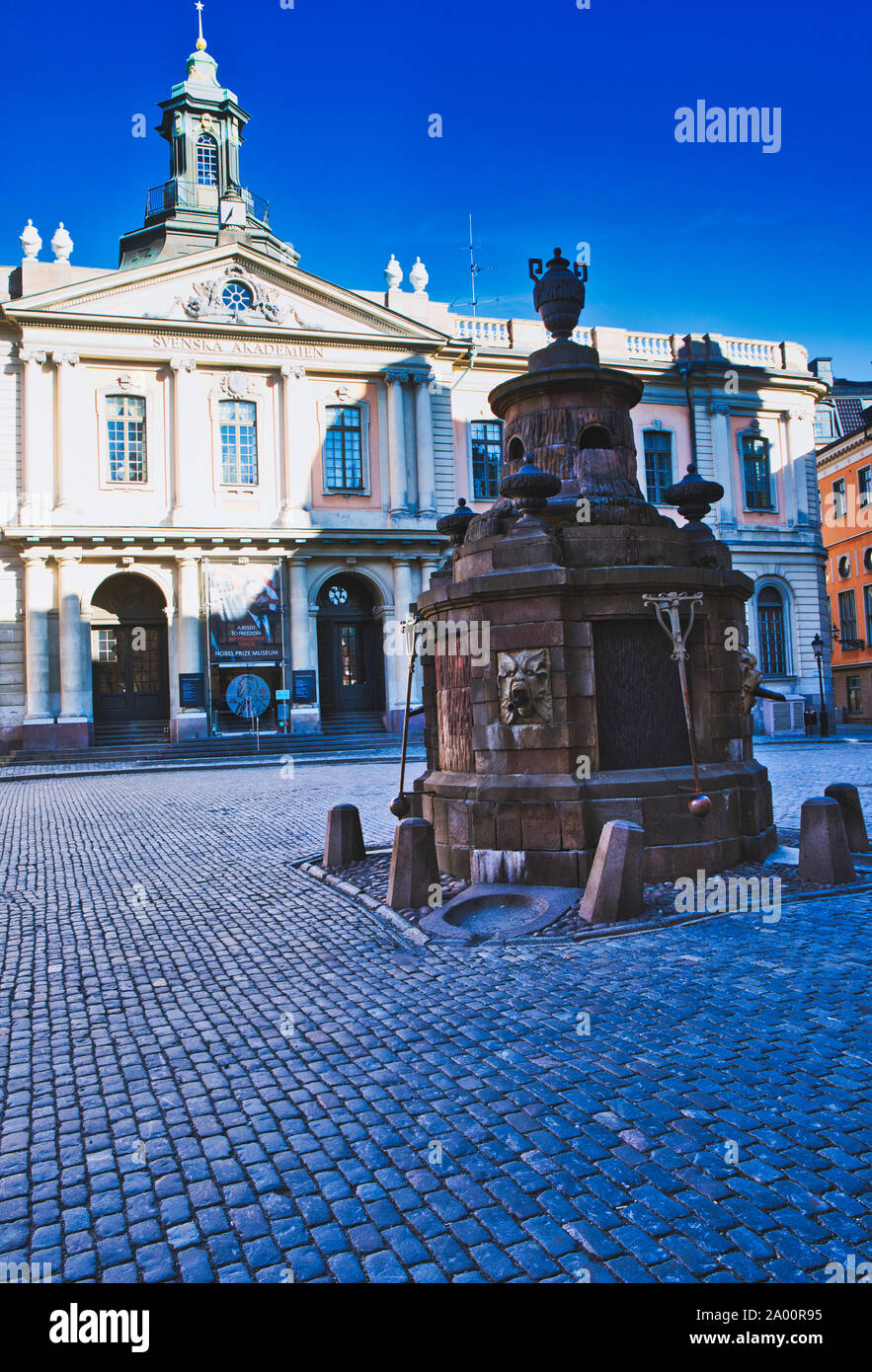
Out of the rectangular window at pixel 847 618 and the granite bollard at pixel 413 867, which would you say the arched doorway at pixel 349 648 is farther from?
the rectangular window at pixel 847 618

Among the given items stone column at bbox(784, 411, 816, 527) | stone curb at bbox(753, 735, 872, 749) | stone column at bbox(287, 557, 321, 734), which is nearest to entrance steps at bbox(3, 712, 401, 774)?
stone column at bbox(287, 557, 321, 734)

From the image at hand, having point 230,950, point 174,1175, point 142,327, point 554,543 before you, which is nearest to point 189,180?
point 142,327

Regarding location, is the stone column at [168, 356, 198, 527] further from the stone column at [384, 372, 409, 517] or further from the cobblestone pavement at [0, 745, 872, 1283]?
the cobblestone pavement at [0, 745, 872, 1283]

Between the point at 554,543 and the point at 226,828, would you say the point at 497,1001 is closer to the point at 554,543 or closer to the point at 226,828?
the point at 554,543

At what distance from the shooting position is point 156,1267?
2857 millimetres

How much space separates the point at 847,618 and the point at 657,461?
17061 millimetres

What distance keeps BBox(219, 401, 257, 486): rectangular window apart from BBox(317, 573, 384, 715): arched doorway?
175 inches

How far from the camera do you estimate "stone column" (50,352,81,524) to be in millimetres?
29094

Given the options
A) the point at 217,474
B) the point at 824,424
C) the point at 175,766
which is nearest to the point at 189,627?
the point at 217,474

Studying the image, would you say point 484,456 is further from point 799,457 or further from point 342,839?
point 342,839

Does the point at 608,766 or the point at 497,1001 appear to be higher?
the point at 608,766

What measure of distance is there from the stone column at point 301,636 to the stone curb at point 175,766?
12.4 feet

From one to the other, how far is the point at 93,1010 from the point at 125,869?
4.47 meters

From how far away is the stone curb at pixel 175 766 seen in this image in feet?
74.1
